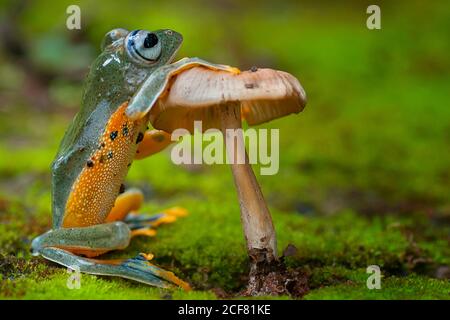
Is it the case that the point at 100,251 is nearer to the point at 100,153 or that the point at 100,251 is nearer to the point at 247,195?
the point at 100,153

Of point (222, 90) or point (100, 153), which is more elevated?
point (222, 90)

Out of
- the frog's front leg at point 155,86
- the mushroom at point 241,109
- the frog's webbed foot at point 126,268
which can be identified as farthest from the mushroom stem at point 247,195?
the frog's webbed foot at point 126,268

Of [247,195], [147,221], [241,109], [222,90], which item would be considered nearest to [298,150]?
[147,221]

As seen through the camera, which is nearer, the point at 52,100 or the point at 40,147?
the point at 40,147

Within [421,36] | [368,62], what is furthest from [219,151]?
[421,36]

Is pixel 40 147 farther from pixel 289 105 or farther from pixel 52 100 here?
pixel 289 105
